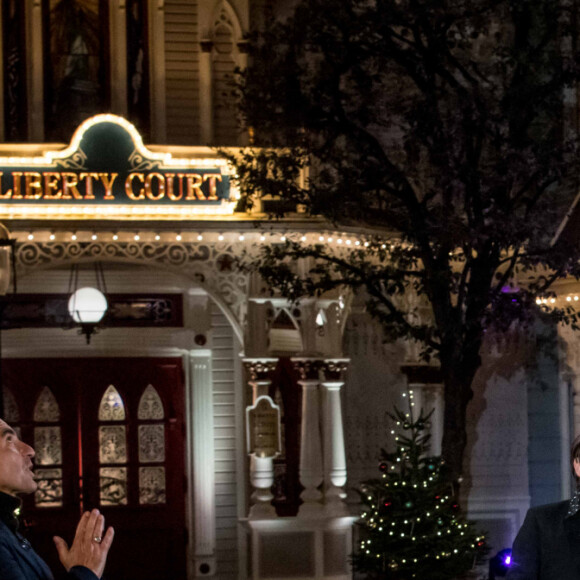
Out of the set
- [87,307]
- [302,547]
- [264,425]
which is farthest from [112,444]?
[302,547]

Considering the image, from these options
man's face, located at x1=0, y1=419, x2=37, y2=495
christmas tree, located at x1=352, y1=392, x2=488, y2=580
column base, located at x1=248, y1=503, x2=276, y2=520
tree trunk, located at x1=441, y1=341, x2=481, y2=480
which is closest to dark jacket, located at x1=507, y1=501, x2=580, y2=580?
man's face, located at x1=0, y1=419, x2=37, y2=495

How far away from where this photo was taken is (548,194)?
48.1ft

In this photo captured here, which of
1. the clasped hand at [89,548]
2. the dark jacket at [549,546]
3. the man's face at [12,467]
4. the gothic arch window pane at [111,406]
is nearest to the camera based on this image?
the man's face at [12,467]

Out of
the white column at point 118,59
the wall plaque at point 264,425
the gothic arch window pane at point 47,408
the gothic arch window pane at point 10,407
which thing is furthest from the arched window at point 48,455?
the white column at point 118,59

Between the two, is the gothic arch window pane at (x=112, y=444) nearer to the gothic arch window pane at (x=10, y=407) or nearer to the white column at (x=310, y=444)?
the gothic arch window pane at (x=10, y=407)

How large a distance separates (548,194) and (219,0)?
4.27 meters

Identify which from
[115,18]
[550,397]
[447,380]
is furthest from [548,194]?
[115,18]

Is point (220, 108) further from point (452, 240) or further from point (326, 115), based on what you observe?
point (452, 240)

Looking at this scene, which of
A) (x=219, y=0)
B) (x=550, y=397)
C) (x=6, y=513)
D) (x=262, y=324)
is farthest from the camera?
(x=550, y=397)

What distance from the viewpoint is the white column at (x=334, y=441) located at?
13.5 meters

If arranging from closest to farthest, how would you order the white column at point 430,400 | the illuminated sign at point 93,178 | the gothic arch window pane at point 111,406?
1. the illuminated sign at point 93,178
2. the white column at point 430,400
3. the gothic arch window pane at point 111,406

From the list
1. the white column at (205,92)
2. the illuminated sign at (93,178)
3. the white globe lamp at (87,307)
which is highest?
the white column at (205,92)

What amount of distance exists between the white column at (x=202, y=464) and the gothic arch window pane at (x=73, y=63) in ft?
9.73

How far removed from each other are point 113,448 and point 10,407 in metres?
1.25
